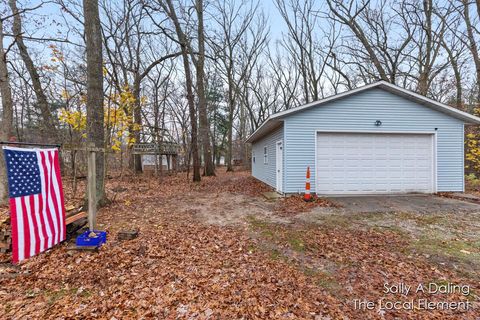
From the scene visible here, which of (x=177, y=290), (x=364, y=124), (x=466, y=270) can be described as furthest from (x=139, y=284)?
(x=364, y=124)

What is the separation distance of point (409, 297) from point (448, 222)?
405 centimetres

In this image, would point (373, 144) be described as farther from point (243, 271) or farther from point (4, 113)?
point (4, 113)

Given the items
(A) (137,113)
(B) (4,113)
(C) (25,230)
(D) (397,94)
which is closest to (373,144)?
(D) (397,94)

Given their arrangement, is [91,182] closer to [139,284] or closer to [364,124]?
[139,284]

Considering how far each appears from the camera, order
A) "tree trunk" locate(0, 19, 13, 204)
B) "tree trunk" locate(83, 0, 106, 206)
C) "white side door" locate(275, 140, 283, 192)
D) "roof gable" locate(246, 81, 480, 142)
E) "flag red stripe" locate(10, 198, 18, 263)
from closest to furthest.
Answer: "flag red stripe" locate(10, 198, 18, 263) < "tree trunk" locate(83, 0, 106, 206) < "tree trunk" locate(0, 19, 13, 204) < "roof gable" locate(246, 81, 480, 142) < "white side door" locate(275, 140, 283, 192)

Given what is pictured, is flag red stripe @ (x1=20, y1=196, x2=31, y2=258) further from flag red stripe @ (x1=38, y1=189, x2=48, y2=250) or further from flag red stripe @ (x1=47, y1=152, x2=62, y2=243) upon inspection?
flag red stripe @ (x1=47, y1=152, x2=62, y2=243)

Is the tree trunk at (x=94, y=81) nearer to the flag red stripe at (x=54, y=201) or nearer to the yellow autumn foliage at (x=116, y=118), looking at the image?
the flag red stripe at (x=54, y=201)

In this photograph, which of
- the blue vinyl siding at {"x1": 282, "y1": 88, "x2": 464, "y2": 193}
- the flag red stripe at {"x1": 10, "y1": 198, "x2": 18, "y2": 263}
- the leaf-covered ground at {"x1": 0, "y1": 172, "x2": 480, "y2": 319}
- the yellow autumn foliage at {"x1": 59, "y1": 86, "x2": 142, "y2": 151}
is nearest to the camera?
the leaf-covered ground at {"x1": 0, "y1": 172, "x2": 480, "y2": 319}

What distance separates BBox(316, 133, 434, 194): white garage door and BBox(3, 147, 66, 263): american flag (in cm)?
760

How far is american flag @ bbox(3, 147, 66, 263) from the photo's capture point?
10.3 ft

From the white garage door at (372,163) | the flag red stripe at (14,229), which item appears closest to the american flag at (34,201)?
the flag red stripe at (14,229)

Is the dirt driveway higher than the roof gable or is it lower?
lower

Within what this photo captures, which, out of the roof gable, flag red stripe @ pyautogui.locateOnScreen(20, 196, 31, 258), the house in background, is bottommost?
flag red stripe @ pyautogui.locateOnScreen(20, 196, 31, 258)

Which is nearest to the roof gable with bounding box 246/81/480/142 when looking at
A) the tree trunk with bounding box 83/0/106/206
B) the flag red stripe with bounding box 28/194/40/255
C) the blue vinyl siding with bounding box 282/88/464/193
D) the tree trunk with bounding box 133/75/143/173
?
the blue vinyl siding with bounding box 282/88/464/193
